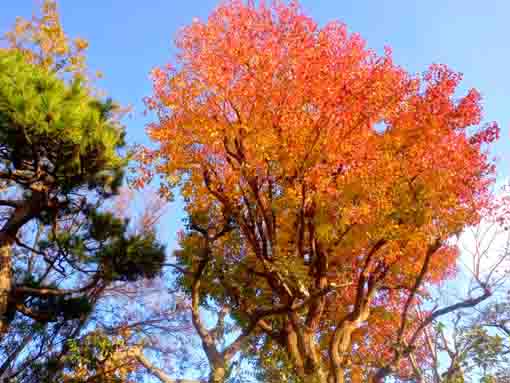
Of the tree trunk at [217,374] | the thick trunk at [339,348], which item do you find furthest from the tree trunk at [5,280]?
the thick trunk at [339,348]

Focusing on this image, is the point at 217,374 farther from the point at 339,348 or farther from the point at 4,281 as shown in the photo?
the point at 4,281

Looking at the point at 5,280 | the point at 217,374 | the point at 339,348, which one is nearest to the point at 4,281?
the point at 5,280

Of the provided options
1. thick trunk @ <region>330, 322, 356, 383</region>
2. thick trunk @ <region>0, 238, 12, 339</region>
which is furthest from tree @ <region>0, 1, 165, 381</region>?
thick trunk @ <region>330, 322, 356, 383</region>

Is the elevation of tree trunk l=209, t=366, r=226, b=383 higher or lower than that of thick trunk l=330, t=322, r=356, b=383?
lower

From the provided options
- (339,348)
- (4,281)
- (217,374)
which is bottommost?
(217,374)

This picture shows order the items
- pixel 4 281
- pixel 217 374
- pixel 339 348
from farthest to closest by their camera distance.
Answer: pixel 339 348 < pixel 4 281 < pixel 217 374

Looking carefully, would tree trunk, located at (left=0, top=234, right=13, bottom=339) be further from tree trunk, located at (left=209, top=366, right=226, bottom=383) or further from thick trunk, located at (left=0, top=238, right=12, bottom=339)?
tree trunk, located at (left=209, top=366, right=226, bottom=383)

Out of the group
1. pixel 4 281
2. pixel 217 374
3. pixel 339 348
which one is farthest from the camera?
pixel 339 348

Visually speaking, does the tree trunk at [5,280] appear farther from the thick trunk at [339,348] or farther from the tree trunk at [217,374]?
the thick trunk at [339,348]

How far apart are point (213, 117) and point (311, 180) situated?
2148 millimetres

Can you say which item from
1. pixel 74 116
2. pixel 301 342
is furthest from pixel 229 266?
pixel 74 116

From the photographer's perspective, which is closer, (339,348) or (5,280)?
(5,280)

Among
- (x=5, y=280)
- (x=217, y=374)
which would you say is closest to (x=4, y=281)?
(x=5, y=280)

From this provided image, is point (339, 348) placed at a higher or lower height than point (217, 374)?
higher
